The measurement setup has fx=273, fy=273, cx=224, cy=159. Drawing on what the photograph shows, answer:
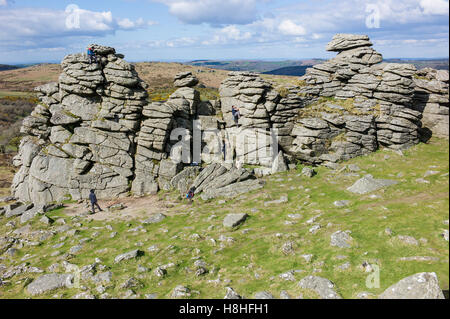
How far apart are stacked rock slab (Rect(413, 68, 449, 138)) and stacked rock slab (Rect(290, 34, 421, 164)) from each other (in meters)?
3.30

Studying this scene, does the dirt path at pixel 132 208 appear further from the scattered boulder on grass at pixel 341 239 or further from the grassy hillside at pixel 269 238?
the scattered boulder on grass at pixel 341 239

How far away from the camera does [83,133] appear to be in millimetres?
35406

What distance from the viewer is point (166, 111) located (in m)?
36.5

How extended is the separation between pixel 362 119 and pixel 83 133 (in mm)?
37113

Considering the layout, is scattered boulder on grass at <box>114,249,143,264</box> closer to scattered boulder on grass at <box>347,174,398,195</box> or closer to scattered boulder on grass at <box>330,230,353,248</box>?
scattered boulder on grass at <box>330,230,353,248</box>

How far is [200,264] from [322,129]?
27.3 m

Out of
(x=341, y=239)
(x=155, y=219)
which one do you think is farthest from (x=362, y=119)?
(x=155, y=219)

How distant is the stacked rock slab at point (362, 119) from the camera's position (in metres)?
36.9

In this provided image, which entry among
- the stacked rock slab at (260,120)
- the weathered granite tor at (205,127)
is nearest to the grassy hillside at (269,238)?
the weathered granite tor at (205,127)

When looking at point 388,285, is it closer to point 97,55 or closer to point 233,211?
point 233,211

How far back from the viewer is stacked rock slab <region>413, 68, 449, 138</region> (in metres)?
39.4

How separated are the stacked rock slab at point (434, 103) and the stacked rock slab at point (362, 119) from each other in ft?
10.8
